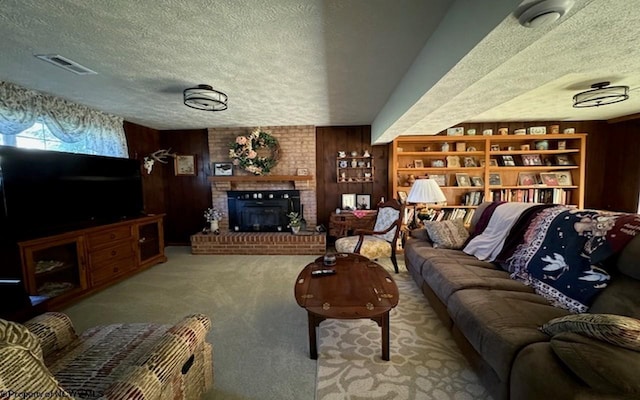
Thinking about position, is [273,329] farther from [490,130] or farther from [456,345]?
[490,130]

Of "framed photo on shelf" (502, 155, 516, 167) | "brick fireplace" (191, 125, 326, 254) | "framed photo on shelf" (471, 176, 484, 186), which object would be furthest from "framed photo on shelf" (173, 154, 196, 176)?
"framed photo on shelf" (502, 155, 516, 167)

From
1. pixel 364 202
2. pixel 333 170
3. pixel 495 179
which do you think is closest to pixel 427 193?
pixel 364 202

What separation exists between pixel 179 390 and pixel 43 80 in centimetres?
320

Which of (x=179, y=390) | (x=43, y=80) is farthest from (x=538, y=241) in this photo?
(x=43, y=80)

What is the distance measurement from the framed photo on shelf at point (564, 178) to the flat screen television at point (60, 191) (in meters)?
6.84

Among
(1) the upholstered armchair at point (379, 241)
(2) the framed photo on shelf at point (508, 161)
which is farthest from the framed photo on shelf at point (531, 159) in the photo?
(1) the upholstered armchair at point (379, 241)

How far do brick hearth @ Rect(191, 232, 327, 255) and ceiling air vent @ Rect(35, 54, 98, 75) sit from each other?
2735 mm

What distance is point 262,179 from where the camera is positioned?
4.51 m

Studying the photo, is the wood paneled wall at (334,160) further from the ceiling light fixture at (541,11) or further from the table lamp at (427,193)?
the ceiling light fixture at (541,11)

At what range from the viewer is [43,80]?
244cm

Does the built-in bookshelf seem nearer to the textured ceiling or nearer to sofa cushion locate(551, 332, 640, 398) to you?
the textured ceiling

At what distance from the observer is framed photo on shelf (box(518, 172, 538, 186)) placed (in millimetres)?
4293

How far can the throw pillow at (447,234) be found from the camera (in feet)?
9.10

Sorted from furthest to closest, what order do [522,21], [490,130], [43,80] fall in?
1. [490,130]
2. [43,80]
3. [522,21]
